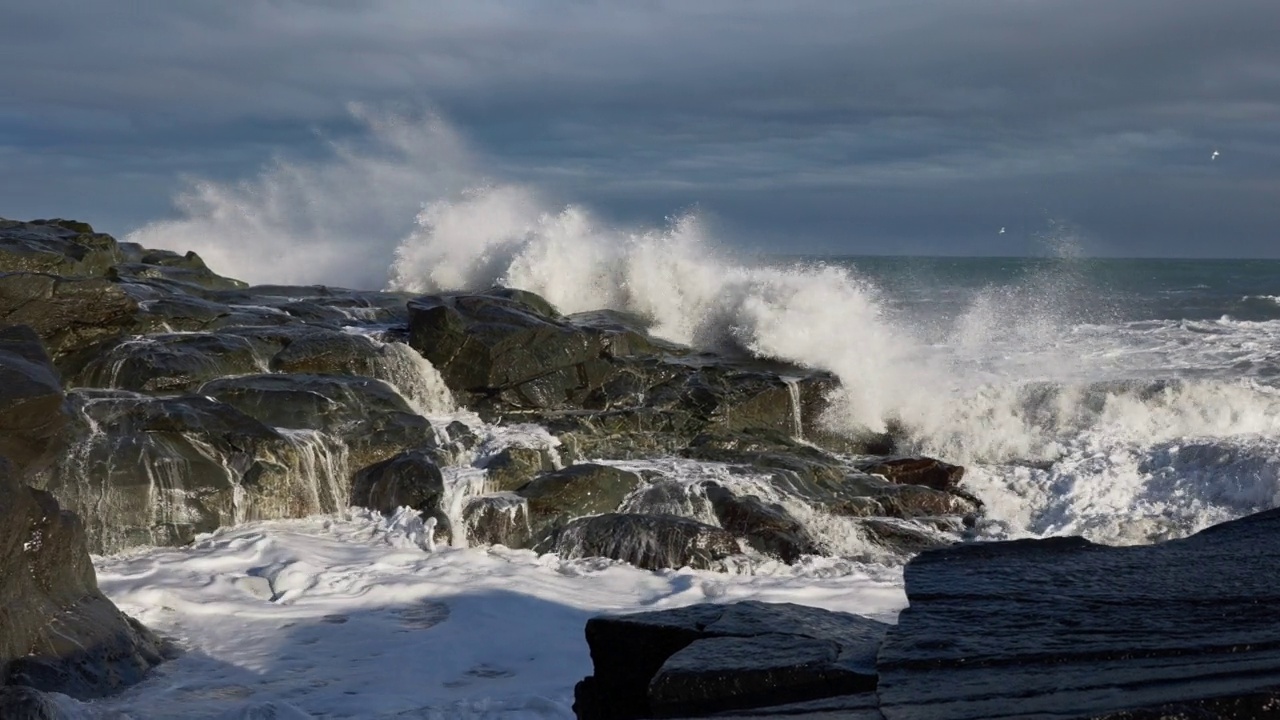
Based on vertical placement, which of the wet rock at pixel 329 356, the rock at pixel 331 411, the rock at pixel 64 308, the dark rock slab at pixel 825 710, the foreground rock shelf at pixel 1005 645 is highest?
the rock at pixel 64 308

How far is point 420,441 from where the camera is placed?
40.3 ft

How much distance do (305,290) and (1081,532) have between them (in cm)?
1266

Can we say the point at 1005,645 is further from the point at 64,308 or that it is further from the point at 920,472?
the point at 64,308

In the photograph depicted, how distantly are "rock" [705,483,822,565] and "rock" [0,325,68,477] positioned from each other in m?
5.31

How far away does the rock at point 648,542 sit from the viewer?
9930 millimetres

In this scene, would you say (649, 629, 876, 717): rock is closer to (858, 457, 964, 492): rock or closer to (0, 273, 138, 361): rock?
(858, 457, 964, 492): rock

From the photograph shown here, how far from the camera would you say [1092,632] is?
10.5 ft

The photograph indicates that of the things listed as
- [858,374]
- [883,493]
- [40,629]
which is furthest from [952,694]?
[858,374]

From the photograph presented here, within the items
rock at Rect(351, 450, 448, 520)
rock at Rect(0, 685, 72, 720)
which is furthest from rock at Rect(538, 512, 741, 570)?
rock at Rect(0, 685, 72, 720)

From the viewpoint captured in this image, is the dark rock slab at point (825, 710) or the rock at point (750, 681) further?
the rock at point (750, 681)

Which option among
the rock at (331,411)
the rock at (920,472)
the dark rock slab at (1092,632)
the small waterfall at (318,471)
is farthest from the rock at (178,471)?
the dark rock slab at (1092,632)

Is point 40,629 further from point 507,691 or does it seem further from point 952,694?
point 952,694

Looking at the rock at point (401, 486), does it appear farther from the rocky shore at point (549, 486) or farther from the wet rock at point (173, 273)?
the wet rock at point (173, 273)

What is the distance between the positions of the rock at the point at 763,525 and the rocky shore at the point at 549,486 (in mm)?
36
